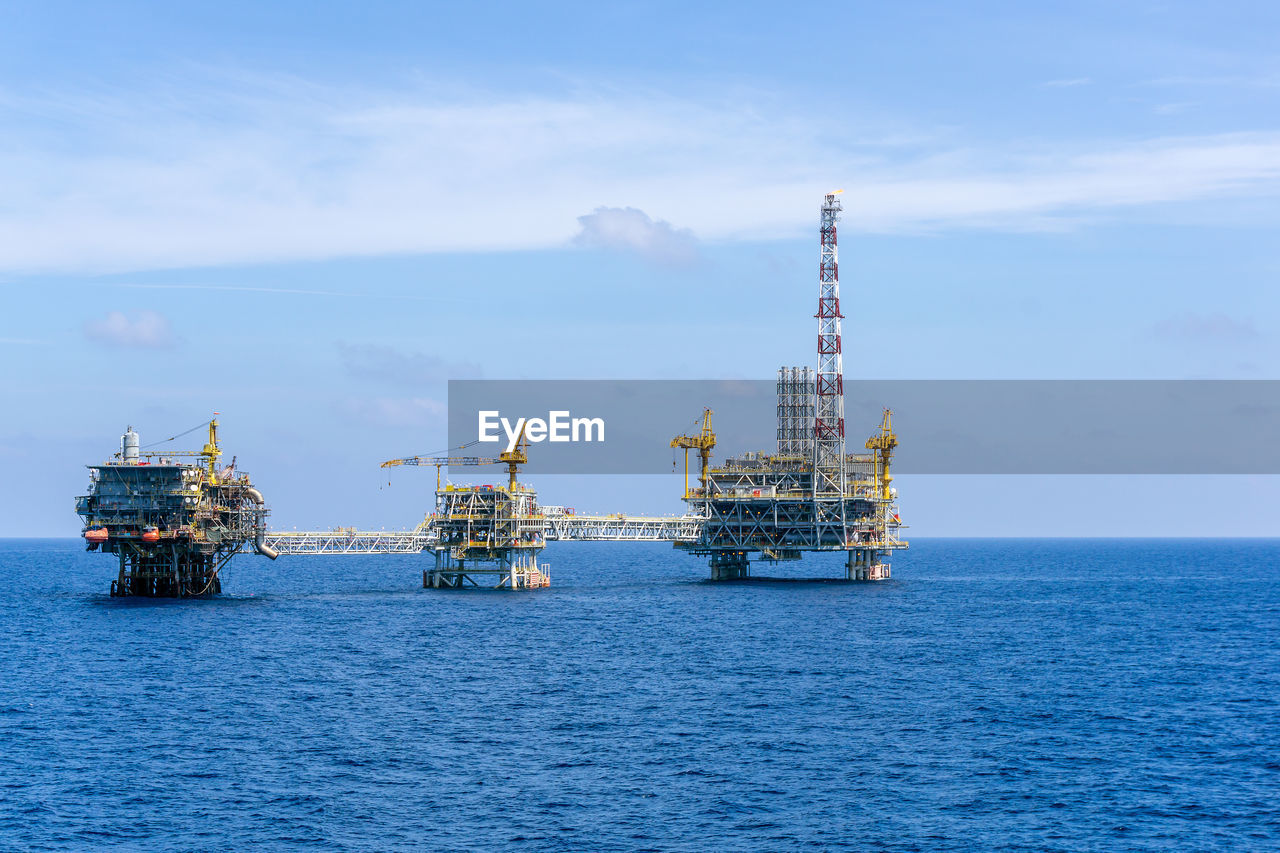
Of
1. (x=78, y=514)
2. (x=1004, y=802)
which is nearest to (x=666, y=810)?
(x=1004, y=802)

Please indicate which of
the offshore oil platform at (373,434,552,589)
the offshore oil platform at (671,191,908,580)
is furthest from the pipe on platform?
the offshore oil platform at (671,191,908,580)

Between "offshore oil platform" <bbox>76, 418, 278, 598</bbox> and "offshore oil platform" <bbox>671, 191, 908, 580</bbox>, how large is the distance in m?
61.0

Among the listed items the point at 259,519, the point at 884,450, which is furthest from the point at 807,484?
the point at 259,519

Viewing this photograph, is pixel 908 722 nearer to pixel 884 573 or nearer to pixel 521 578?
pixel 521 578

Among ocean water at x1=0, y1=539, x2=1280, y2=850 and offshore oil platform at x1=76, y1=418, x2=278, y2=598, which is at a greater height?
offshore oil platform at x1=76, y1=418, x2=278, y2=598

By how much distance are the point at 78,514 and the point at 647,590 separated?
70.8 m

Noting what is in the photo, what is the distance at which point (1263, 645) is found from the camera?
358ft

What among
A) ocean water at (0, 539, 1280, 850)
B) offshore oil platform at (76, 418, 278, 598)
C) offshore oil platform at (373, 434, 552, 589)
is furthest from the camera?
offshore oil platform at (373, 434, 552, 589)

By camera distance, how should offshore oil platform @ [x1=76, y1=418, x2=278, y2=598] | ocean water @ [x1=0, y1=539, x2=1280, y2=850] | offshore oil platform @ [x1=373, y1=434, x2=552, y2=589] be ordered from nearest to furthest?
ocean water @ [x1=0, y1=539, x2=1280, y2=850]
offshore oil platform @ [x1=76, y1=418, x2=278, y2=598]
offshore oil platform @ [x1=373, y1=434, x2=552, y2=589]

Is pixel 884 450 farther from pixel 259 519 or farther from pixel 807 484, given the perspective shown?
pixel 259 519

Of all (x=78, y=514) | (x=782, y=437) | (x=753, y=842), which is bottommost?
(x=753, y=842)

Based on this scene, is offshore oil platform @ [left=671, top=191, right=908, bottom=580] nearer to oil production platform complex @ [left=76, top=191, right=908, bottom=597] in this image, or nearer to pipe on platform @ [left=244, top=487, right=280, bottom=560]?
oil production platform complex @ [left=76, top=191, right=908, bottom=597]

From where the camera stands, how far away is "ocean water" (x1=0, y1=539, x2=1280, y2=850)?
169 feet

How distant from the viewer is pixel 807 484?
16262cm
